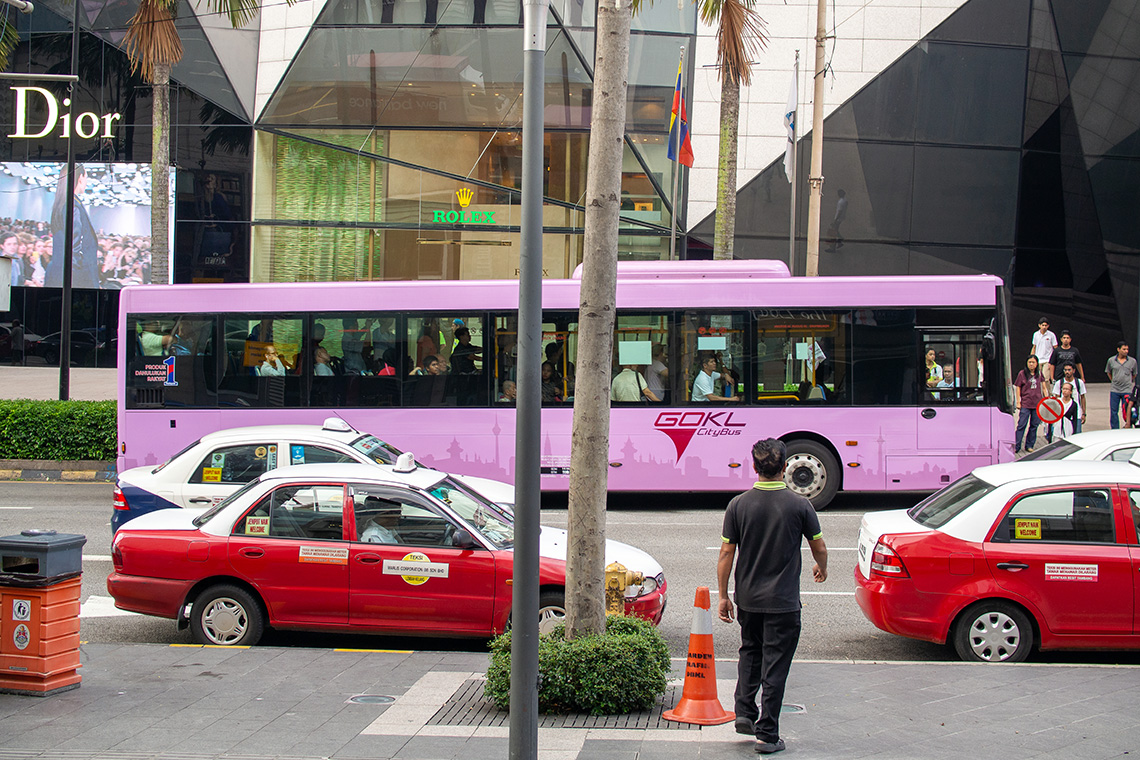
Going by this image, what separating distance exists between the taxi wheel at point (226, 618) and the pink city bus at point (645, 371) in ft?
21.0

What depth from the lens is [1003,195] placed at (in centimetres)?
2672

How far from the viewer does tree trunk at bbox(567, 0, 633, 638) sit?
6348 mm

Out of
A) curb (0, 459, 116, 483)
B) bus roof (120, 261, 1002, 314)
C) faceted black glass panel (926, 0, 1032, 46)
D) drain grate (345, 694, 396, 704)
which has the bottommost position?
drain grate (345, 694, 396, 704)

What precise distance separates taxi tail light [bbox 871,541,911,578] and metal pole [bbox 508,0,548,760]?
357 centimetres

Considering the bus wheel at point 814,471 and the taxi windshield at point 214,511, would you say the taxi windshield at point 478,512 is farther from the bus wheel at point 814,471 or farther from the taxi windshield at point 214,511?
the bus wheel at point 814,471

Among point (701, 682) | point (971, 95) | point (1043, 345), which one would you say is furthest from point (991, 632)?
point (971, 95)

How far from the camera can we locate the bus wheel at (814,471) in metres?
13.9

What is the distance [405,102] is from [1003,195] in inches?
612

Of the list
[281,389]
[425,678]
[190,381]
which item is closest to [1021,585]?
[425,678]

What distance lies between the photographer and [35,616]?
259 inches

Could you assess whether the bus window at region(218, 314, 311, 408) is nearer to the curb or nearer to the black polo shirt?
the curb

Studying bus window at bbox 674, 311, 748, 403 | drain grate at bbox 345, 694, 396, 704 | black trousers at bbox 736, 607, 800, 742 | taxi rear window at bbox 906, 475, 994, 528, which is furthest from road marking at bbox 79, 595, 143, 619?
bus window at bbox 674, 311, 748, 403

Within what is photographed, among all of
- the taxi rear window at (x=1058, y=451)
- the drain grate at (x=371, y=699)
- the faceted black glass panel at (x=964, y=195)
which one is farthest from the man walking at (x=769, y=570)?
the faceted black glass panel at (x=964, y=195)

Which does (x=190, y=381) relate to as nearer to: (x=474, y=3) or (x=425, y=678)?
(x=425, y=678)
